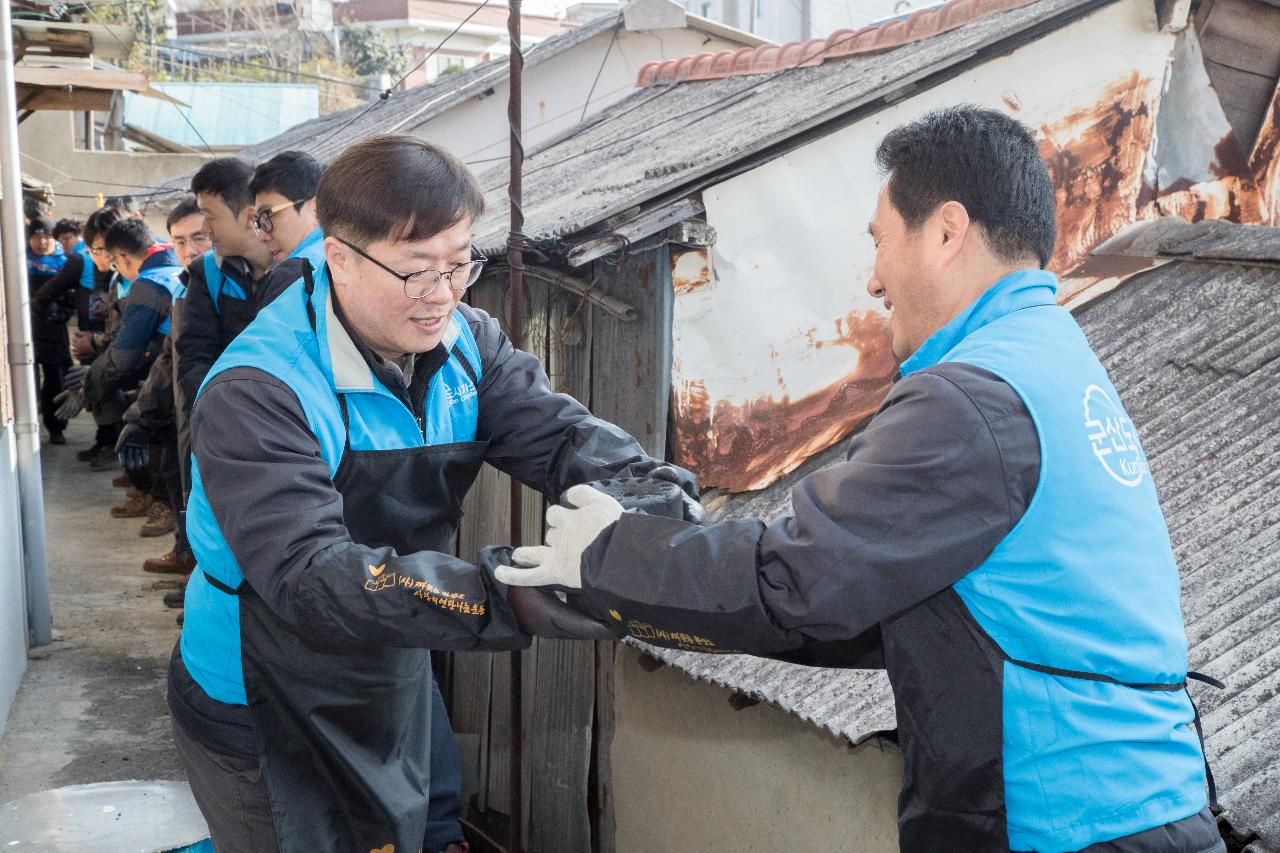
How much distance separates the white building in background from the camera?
2545cm

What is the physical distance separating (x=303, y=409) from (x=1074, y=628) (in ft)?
4.76

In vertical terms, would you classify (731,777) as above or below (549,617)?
below

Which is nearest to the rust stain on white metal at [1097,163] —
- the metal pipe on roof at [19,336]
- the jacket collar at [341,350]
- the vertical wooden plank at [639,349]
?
the vertical wooden plank at [639,349]

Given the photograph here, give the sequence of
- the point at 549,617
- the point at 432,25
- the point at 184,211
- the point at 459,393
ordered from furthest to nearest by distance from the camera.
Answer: the point at 432,25
the point at 184,211
the point at 459,393
the point at 549,617

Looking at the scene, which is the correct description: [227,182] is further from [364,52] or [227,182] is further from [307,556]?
[364,52]

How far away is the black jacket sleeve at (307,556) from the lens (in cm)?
221

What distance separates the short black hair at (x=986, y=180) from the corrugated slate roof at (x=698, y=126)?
7.68 feet

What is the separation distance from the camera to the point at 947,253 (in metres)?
2.17

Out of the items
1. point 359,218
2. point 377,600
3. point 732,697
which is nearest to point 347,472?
point 377,600

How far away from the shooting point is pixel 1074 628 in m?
1.89

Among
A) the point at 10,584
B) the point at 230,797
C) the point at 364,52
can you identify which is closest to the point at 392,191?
the point at 230,797

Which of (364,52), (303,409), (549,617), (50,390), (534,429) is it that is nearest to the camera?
(549,617)

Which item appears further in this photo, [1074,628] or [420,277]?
[420,277]

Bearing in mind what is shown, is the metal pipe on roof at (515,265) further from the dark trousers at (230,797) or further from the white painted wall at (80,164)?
the white painted wall at (80,164)
